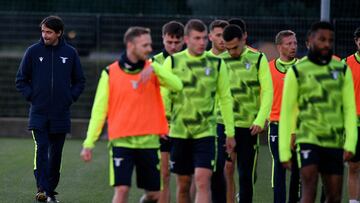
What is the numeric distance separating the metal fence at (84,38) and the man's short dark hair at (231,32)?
11052mm

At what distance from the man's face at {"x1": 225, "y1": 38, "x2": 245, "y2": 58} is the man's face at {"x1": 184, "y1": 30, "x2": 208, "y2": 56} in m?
0.82

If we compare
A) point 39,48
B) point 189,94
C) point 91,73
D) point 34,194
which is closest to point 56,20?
point 39,48

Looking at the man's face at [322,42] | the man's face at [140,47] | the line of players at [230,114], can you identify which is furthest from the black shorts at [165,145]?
the man's face at [322,42]

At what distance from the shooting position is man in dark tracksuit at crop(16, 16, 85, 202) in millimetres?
13586

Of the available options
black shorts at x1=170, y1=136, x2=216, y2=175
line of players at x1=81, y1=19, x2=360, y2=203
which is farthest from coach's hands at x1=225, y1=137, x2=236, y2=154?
black shorts at x1=170, y1=136, x2=216, y2=175

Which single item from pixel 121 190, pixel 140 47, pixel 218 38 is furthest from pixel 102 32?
pixel 121 190

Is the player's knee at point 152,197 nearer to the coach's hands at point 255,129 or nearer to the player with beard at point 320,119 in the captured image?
the player with beard at point 320,119

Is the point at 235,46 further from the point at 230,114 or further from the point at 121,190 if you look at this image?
the point at 121,190

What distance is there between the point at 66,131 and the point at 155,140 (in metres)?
3.85

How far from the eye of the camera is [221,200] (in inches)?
455

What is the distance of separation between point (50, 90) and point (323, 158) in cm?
485

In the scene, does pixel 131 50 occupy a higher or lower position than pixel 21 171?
higher

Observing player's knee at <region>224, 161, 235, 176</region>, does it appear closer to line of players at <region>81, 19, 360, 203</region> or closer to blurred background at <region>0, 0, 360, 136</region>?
line of players at <region>81, 19, 360, 203</region>

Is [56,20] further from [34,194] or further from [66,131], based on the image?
[34,194]
